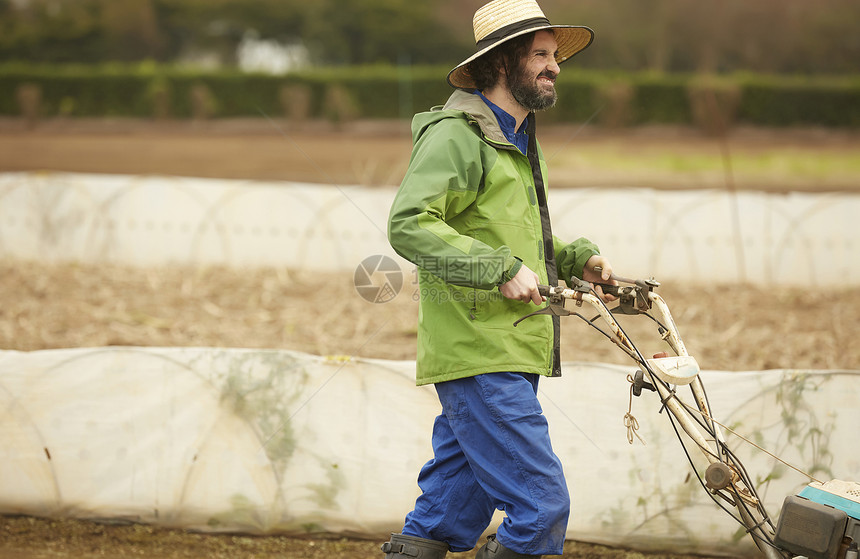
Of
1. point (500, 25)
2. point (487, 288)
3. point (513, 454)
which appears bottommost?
point (513, 454)

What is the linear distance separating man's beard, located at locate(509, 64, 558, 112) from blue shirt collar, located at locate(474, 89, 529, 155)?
0.06 meters

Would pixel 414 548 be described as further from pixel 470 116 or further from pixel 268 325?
pixel 268 325

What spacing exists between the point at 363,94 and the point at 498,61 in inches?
936

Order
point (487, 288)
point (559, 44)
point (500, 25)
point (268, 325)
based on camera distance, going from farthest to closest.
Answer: point (268, 325) → point (559, 44) → point (500, 25) → point (487, 288)

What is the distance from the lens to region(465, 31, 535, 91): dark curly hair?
2.54m

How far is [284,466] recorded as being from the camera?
3.42 metres

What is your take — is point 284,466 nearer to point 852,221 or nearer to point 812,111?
point 852,221

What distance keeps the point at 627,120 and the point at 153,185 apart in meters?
17.9

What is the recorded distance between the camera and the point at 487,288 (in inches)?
89.6

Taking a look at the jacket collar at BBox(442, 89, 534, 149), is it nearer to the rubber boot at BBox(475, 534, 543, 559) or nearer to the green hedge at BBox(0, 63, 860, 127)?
the rubber boot at BBox(475, 534, 543, 559)

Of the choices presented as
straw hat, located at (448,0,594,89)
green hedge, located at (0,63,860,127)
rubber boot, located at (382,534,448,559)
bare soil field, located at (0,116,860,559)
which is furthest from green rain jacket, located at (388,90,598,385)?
green hedge, located at (0,63,860,127)

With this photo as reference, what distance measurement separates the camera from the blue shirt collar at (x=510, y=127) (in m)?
2.56

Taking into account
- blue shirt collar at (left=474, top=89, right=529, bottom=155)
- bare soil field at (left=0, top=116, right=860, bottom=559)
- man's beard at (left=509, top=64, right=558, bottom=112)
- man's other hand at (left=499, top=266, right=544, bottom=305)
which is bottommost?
bare soil field at (left=0, top=116, right=860, bottom=559)

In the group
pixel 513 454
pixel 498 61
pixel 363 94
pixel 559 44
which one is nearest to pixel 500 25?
pixel 498 61
